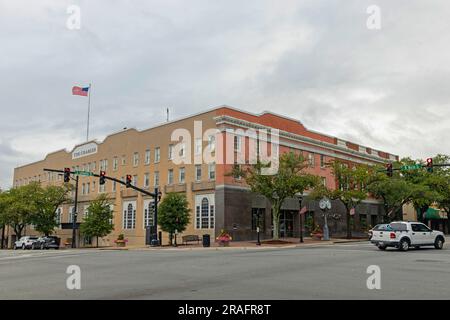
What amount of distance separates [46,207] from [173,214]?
87.7 ft

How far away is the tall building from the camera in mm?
45500

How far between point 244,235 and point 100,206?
16.5m

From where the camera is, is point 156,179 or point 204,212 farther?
point 156,179

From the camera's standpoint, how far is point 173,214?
41969 mm

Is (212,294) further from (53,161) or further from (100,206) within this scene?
(53,161)

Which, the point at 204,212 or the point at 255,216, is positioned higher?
the point at 204,212

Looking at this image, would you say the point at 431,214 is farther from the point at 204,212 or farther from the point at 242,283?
the point at 242,283

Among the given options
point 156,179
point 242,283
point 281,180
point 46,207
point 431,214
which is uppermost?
point 156,179

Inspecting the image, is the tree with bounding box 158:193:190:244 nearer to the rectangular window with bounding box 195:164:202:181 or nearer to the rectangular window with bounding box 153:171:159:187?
the rectangular window with bounding box 195:164:202:181

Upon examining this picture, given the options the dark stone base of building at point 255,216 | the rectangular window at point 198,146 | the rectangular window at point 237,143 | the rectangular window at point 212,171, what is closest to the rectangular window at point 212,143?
the rectangular window at point 198,146

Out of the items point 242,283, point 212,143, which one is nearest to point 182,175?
point 212,143

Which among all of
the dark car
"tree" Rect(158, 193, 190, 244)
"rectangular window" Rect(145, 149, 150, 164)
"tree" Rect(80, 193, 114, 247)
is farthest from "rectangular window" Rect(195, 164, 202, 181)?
the dark car
